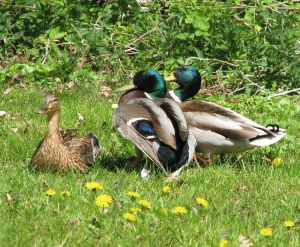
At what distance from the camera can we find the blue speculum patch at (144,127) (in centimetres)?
688

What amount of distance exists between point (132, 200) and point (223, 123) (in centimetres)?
173

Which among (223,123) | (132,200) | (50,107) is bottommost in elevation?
(223,123)

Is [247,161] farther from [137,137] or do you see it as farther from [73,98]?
[73,98]

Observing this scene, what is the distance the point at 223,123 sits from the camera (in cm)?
744

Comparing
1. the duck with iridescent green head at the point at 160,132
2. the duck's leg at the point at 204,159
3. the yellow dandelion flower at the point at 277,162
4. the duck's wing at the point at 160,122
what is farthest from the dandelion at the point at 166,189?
the yellow dandelion flower at the point at 277,162

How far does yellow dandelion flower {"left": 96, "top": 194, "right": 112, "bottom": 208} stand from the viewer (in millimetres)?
5582

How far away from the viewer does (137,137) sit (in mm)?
6887

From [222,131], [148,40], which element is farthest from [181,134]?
[148,40]

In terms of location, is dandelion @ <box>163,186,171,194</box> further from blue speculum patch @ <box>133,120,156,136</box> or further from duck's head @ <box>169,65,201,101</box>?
duck's head @ <box>169,65,201,101</box>

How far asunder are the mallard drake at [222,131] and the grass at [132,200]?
0.17 meters

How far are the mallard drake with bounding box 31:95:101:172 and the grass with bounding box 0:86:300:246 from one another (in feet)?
0.39

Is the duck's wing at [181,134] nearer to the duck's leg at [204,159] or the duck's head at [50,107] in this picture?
the duck's leg at [204,159]

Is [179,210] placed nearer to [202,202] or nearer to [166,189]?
[202,202]

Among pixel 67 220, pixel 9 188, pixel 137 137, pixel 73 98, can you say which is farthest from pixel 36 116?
pixel 67 220
